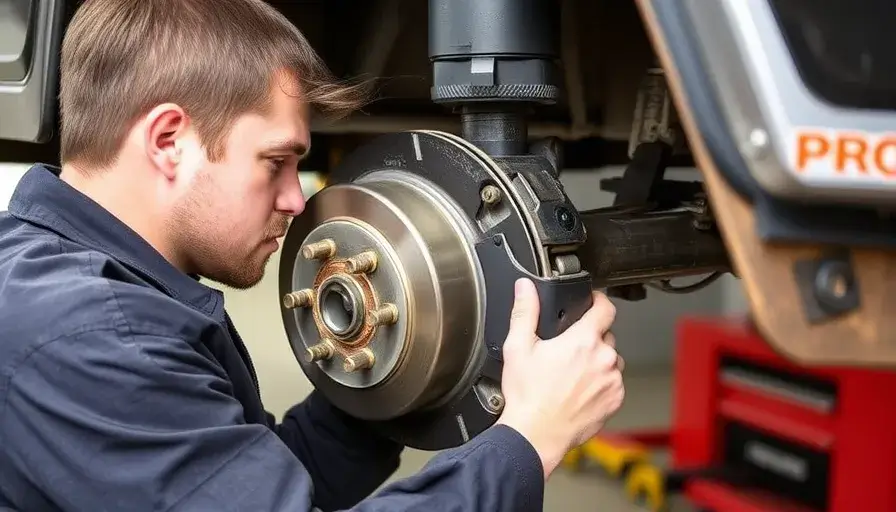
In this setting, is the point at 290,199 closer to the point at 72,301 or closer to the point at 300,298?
the point at 300,298

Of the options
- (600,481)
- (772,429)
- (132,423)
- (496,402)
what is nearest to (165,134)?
(132,423)

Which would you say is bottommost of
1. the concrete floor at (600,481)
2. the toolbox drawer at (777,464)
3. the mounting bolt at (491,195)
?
the concrete floor at (600,481)

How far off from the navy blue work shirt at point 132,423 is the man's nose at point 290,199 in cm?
13

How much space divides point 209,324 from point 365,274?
0.45ft

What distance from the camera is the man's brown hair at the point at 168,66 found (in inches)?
31.3

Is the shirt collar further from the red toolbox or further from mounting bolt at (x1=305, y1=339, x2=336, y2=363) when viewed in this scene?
the red toolbox

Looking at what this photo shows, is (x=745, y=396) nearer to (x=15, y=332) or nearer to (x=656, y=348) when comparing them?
(x=656, y=348)

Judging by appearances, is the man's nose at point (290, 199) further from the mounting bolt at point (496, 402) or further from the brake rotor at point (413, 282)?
the mounting bolt at point (496, 402)

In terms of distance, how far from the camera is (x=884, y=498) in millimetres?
2086

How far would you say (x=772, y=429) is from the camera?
7.84 ft

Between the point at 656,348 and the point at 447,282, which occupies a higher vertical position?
the point at 447,282

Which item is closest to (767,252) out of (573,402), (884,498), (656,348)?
(573,402)

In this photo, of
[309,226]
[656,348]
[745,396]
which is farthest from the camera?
[656,348]

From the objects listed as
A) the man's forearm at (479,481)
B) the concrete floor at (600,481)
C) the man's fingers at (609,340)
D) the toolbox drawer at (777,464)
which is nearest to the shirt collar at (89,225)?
the man's forearm at (479,481)
